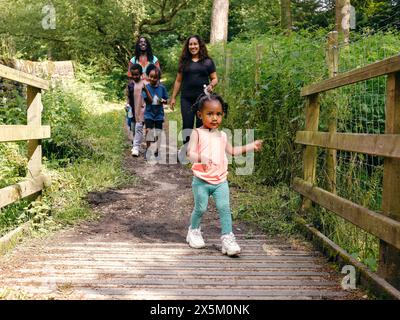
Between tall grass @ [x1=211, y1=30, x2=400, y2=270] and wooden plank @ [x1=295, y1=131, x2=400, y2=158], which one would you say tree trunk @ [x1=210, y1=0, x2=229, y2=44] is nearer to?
tall grass @ [x1=211, y1=30, x2=400, y2=270]

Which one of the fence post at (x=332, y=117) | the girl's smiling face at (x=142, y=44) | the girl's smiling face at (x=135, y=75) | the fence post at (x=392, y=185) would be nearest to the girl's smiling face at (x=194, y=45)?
the girl's smiling face at (x=135, y=75)

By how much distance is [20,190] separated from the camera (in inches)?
167

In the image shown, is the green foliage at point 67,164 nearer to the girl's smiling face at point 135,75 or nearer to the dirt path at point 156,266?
the dirt path at point 156,266

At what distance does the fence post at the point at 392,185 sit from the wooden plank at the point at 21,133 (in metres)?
2.71

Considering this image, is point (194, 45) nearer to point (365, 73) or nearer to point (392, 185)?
point (365, 73)

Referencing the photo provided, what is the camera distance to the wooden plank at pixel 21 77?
3613 millimetres

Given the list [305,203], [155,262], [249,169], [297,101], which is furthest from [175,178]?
[155,262]

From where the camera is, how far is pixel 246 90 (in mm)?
7574

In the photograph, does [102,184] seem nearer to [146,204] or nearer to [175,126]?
[146,204]

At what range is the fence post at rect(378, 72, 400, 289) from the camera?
9.12 ft

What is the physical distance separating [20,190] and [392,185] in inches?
121

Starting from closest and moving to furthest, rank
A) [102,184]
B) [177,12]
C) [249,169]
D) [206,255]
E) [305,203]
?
[206,255]
[305,203]
[102,184]
[249,169]
[177,12]

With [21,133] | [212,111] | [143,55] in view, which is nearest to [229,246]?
[212,111]

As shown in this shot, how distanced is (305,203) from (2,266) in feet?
9.05
